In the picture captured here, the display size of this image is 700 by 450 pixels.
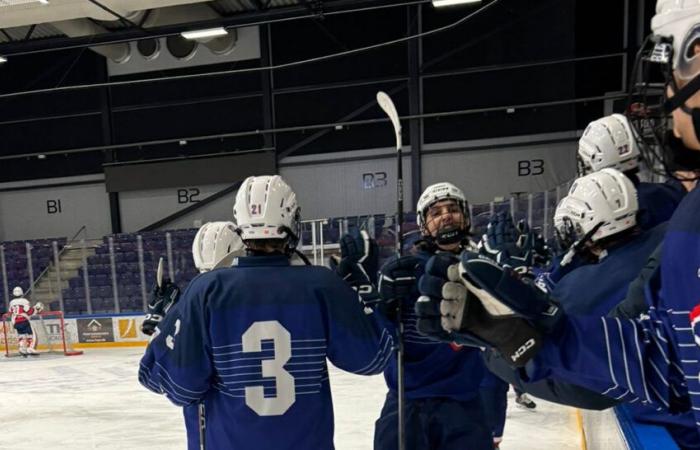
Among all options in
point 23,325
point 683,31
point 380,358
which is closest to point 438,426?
point 380,358

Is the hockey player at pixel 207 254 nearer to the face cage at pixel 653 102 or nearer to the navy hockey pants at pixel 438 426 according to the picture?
the navy hockey pants at pixel 438 426

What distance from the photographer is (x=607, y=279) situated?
149cm

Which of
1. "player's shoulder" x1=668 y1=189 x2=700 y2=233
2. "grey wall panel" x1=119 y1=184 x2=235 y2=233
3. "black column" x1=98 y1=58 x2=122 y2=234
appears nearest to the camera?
"player's shoulder" x1=668 y1=189 x2=700 y2=233

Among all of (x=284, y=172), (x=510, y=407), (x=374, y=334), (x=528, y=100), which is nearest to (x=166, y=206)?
(x=284, y=172)

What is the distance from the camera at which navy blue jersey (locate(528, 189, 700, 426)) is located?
0.86 m

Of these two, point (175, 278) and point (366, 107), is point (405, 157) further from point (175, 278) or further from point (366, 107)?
point (175, 278)

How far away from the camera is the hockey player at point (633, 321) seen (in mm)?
817

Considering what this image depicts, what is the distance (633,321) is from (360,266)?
40.7 inches

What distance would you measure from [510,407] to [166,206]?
1182cm

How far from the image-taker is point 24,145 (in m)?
15.0

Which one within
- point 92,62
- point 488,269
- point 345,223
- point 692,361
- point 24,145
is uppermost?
point 92,62

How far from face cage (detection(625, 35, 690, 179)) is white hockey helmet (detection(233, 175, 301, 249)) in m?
1.07

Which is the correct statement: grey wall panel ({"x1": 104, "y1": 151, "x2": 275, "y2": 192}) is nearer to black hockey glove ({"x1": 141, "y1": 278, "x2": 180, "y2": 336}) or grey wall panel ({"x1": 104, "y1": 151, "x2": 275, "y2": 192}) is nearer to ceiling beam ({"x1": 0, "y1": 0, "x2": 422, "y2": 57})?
ceiling beam ({"x1": 0, "y1": 0, "x2": 422, "y2": 57})

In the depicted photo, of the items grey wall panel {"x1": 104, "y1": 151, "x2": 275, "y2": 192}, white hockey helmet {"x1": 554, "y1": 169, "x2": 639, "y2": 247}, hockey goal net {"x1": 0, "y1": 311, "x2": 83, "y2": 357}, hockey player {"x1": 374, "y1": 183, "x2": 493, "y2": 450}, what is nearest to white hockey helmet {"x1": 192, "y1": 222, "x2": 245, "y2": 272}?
hockey player {"x1": 374, "y1": 183, "x2": 493, "y2": 450}
